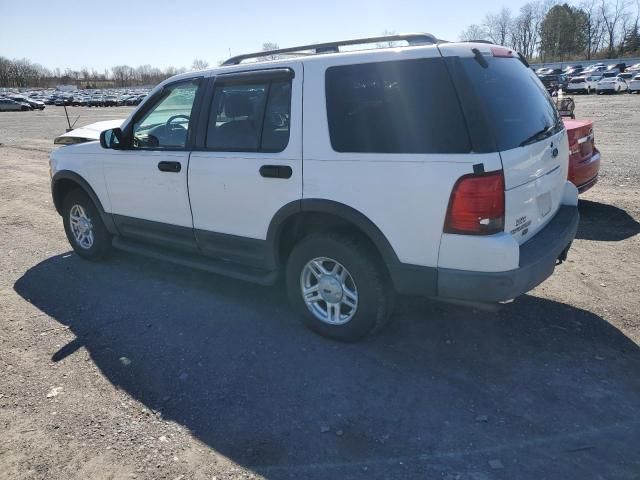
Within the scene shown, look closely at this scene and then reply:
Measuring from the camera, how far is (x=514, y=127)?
324 centimetres

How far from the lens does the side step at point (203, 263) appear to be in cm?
411

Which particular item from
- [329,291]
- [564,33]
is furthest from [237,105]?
[564,33]

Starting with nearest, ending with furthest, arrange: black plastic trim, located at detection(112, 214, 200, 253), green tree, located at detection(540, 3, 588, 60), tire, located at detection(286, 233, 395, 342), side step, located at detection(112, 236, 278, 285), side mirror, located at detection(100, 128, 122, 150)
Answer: tire, located at detection(286, 233, 395, 342) → side step, located at detection(112, 236, 278, 285) → black plastic trim, located at detection(112, 214, 200, 253) → side mirror, located at detection(100, 128, 122, 150) → green tree, located at detection(540, 3, 588, 60)

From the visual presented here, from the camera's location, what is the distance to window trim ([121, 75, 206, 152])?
169 inches

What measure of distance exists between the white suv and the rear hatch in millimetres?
14

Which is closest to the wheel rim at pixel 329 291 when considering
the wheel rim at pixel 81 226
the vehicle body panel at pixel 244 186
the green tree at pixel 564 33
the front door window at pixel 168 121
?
the vehicle body panel at pixel 244 186

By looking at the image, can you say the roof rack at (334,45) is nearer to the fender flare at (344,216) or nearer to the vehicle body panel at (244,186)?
the vehicle body panel at (244,186)

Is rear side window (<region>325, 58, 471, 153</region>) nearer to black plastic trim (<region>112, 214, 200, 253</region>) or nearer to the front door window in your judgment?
the front door window

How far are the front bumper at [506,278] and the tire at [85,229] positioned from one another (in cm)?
397

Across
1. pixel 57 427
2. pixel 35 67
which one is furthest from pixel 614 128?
pixel 35 67

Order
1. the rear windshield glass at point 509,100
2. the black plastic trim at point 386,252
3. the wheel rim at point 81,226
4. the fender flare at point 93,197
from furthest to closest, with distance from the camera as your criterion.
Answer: the wheel rim at point 81,226
the fender flare at point 93,197
the black plastic trim at point 386,252
the rear windshield glass at point 509,100

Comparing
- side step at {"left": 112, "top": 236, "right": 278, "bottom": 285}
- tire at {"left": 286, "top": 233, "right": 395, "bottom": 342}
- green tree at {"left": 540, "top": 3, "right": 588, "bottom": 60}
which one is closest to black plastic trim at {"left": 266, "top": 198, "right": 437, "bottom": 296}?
tire at {"left": 286, "top": 233, "right": 395, "bottom": 342}

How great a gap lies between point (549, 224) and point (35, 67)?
612 ft

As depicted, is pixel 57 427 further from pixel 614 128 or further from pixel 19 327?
pixel 614 128
